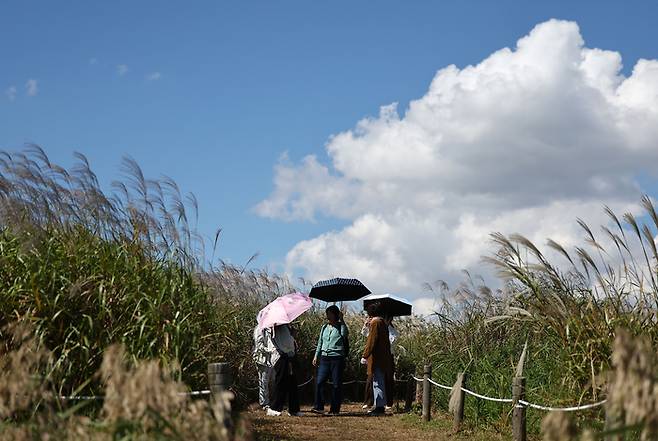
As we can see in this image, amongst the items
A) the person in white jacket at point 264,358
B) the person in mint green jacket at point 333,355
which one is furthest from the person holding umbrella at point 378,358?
the person in white jacket at point 264,358

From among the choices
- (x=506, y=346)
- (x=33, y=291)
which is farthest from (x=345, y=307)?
(x=33, y=291)

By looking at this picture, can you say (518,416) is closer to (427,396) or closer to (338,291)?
(427,396)

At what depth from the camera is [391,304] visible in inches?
611

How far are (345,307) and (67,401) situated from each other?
1080 centimetres

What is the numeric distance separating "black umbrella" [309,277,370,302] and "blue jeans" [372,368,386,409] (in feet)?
7.99

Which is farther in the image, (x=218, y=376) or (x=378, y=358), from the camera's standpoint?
(x=378, y=358)

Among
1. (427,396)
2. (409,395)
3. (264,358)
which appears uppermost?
(264,358)

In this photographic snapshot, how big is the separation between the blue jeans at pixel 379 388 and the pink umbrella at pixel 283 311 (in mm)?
1617

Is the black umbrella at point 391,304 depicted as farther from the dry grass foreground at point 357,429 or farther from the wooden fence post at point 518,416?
the wooden fence post at point 518,416

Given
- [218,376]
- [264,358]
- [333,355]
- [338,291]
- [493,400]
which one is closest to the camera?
[218,376]

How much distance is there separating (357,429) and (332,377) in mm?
2051

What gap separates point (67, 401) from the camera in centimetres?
639

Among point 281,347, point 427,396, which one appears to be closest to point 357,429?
point 427,396

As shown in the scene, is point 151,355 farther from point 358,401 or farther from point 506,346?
point 358,401
